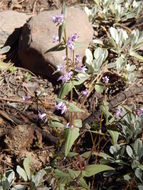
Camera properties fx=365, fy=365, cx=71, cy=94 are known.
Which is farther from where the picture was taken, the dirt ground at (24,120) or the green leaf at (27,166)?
the dirt ground at (24,120)

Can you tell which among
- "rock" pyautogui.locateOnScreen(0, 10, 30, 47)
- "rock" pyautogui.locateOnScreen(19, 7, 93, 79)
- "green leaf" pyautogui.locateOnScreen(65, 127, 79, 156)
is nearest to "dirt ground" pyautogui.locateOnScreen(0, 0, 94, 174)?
"rock" pyautogui.locateOnScreen(19, 7, 93, 79)

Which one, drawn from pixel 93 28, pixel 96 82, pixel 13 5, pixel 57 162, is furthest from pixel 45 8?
pixel 57 162

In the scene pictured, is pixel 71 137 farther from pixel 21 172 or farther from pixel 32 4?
pixel 32 4

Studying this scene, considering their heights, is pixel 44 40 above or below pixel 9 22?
below

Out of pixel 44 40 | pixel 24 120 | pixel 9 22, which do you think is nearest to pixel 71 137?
pixel 24 120

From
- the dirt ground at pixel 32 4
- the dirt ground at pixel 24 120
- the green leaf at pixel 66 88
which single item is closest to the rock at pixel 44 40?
the dirt ground at pixel 24 120

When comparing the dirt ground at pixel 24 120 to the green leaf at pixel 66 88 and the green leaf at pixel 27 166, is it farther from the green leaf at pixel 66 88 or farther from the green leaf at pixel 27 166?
the green leaf at pixel 66 88
